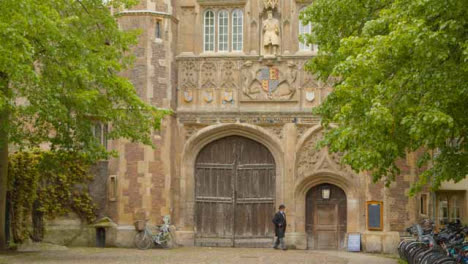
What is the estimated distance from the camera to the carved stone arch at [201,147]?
89.0ft

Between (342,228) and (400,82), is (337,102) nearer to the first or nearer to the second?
(400,82)

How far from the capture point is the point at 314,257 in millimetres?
23172

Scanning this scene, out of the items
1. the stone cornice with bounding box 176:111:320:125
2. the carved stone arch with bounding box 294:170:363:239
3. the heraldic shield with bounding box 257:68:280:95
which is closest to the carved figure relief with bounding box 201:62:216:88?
the stone cornice with bounding box 176:111:320:125

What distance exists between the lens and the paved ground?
67.7ft

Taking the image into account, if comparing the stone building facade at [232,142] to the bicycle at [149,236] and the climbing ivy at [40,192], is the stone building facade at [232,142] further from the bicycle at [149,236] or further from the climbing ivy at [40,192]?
the climbing ivy at [40,192]

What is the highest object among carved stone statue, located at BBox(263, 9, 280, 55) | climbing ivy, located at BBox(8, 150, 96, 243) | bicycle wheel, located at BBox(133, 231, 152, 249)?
carved stone statue, located at BBox(263, 9, 280, 55)

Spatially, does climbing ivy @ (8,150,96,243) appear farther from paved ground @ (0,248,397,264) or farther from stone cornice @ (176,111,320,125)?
stone cornice @ (176,111,320,125)

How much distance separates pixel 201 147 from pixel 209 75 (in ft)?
7.78

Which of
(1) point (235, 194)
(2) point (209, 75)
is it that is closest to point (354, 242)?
(1) point (235, 194)

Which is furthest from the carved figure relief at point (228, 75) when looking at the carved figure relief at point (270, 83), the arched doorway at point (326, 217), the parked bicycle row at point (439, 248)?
the parked bicycle row at point (439, 248)

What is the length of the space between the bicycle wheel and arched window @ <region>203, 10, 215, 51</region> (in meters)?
6.43

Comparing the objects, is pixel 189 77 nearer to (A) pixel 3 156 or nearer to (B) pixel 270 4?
(B) pixel 270 4

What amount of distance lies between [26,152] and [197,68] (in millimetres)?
6109

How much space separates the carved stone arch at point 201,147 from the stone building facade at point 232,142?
33 millimetres
